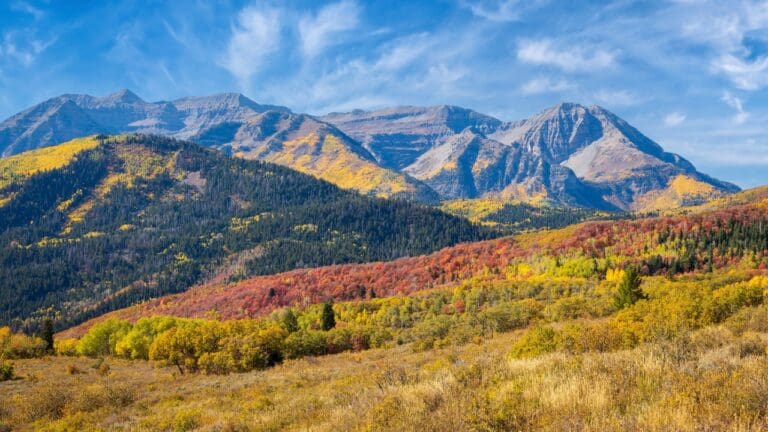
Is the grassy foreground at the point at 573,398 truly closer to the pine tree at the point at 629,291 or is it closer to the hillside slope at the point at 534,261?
the pine tree at the point at 629,291

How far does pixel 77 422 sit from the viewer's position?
76.1ft

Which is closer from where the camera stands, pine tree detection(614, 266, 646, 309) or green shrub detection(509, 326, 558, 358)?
green shrub detection(509, 326, 558, 358)

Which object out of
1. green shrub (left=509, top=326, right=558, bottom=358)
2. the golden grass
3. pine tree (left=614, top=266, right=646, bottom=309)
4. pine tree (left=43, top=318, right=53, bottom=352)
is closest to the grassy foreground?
the golden grass

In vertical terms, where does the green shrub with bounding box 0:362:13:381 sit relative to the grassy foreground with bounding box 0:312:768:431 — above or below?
below

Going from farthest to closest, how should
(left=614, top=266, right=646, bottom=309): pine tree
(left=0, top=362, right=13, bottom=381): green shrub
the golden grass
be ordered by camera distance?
(left=614, top=266, right=646, bottom=309): pine tree, (left=0, top=362, right=13, bottom=381): green shrub, the golden grass

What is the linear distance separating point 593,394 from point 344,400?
802 centimetres

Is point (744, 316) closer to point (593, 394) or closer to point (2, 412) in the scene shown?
point (593, 394)

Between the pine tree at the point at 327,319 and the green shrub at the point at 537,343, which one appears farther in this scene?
the pine tree at the point at 327,319

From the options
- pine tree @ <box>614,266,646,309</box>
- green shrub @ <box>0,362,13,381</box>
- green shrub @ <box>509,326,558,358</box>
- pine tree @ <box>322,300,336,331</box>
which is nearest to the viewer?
green shrub @ <box>509,326,558,358</box>

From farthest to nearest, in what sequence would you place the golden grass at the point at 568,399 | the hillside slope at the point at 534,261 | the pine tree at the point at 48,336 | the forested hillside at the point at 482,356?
the hillside slope at the point at 534,261 → the pine tree at the point at 48,336 → the forested hillside at the point at 482,356 → the golden grass at the point at 568,399

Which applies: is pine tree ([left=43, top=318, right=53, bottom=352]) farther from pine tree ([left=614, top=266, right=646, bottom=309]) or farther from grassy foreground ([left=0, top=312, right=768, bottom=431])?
pine tree ([left=614, top=266, right=646, bottom=309])

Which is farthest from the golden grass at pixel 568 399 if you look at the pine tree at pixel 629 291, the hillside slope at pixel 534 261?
the hillside slope at pixel 534 261

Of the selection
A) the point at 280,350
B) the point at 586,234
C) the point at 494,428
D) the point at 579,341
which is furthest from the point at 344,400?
the point at 586,234

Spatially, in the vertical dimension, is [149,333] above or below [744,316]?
below
